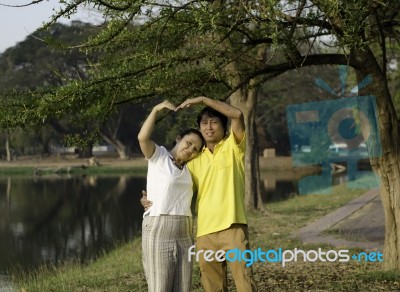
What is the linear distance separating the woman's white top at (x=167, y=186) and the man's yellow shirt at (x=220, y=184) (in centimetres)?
13

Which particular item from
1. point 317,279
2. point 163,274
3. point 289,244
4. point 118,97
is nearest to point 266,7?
point 118,97

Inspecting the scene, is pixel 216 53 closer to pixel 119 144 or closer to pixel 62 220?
pixel 62 220

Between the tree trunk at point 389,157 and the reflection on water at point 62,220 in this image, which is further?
the reflection on water at point 62,220

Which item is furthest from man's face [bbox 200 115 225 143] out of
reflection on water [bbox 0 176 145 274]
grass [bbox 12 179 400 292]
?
reflection on water [bbox 0 176 145 274]

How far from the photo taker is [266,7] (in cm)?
514

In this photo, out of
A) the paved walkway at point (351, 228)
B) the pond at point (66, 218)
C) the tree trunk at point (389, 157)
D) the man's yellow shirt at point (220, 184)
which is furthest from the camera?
the pond at point (66, 218)

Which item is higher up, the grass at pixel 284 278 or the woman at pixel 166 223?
the woman at pixel 166 223

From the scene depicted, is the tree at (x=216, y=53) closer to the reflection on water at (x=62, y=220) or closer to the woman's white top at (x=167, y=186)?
the woman's white top at (x=167, y=186)

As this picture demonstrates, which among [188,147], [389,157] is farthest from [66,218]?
[188,147]

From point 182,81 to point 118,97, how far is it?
0.64 m

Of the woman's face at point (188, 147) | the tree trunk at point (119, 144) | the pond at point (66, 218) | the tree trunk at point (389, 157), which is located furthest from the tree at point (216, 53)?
the tree trunk at point (119, 144)

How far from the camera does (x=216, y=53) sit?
610cm

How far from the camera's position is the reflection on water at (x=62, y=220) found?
14977mm

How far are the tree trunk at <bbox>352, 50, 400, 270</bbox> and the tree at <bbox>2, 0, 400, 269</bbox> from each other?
0.01m
